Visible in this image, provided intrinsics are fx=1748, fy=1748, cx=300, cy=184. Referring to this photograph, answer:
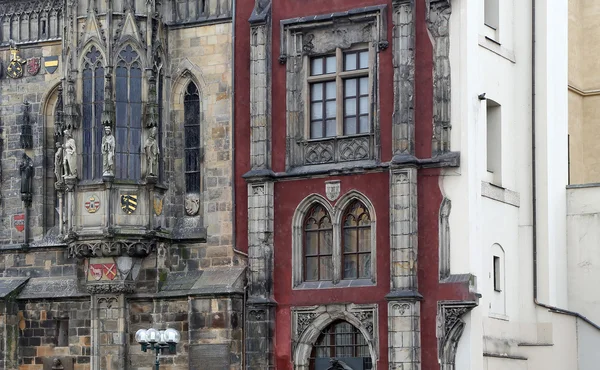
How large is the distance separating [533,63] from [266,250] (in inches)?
312

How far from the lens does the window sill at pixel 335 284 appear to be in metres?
39.4

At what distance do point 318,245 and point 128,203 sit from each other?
4641 millimetres

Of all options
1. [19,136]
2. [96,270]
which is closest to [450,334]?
[96,270]

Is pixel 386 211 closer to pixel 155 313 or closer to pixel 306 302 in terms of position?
pixel 306 302

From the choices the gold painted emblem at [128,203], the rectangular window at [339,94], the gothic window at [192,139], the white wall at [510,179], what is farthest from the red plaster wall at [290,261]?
the gold painted emblem at [128,203]

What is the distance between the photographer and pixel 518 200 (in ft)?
135

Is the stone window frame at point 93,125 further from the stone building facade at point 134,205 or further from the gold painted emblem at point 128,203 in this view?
the gold painted emblem at point 128,203

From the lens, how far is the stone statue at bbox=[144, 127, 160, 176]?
41.3 metres

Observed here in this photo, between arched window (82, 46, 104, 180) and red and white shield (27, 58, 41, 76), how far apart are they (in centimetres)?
250

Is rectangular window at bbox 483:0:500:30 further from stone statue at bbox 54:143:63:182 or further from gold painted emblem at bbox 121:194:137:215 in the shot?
stone statue at bbox 54:143:63:182

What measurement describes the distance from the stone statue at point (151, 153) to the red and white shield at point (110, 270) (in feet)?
7.61

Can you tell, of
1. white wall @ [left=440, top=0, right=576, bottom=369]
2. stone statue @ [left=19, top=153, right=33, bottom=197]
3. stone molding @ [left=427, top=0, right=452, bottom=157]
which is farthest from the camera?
stone statue @ [left=19, top=153, right=33, bottom=197]

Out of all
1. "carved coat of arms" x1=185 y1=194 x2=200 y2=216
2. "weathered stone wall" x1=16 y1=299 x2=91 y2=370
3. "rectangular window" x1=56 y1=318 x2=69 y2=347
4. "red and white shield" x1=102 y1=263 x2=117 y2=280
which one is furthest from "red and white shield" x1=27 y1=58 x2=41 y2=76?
"rectangular window" x1=56 y1=318 x2=69 y2=347

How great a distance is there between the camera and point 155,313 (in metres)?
41.4
